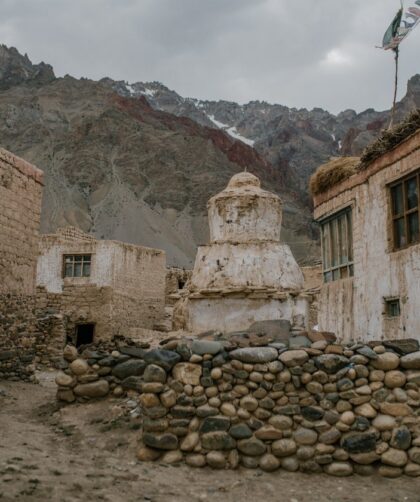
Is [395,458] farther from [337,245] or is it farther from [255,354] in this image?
[337,245]

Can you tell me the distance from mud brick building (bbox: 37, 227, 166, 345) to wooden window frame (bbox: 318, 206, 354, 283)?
11654 mm

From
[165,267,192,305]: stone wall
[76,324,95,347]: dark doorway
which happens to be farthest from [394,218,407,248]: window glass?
[165,267,192,305]: stone wall

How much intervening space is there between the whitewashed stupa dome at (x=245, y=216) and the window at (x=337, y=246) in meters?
1.59

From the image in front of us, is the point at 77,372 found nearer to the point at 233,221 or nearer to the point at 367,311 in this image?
the point at 367,311

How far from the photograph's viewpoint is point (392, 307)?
8.23 metres

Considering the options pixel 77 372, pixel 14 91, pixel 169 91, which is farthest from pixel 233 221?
pixel 169 91

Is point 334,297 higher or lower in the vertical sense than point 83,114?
lower

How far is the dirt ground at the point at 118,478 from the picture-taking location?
4156 millimetres

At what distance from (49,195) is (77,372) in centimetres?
5165

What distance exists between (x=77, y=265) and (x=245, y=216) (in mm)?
11245

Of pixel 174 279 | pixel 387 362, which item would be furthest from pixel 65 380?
pixel 174 279

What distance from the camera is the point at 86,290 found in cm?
2059

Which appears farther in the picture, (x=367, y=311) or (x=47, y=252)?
(x=47, y=252)

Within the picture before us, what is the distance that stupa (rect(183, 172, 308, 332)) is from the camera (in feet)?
35.1
